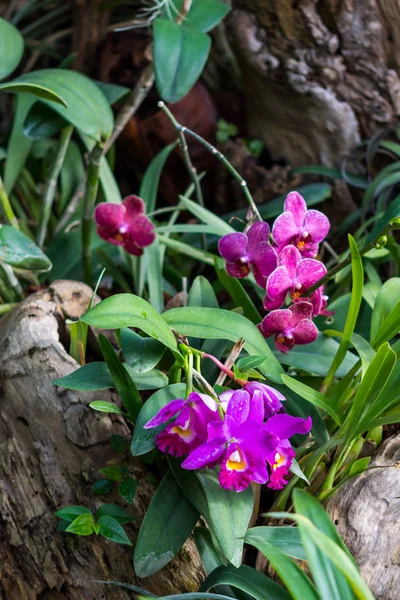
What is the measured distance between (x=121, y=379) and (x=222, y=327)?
179 mm

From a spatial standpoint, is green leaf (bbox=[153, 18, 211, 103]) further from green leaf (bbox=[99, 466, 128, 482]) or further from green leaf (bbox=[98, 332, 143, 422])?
green leaf (bbox=[99, 466, 128, 482])

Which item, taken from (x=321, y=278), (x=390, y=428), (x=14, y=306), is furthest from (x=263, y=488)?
(x=14, y=306)

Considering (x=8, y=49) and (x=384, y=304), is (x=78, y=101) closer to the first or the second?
(x=8, y=49)

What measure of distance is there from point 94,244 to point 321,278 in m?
0.79

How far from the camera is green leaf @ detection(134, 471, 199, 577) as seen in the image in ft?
2.76

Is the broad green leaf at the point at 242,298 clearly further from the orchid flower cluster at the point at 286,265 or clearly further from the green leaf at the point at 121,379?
the green leaf at the point at 121,379

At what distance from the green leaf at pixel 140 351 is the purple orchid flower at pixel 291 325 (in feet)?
0.58

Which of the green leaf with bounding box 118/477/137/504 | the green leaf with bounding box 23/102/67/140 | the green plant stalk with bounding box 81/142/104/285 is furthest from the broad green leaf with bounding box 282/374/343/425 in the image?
the green leaf with bounding box 23/102/67/140

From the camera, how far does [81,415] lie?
1033 mm

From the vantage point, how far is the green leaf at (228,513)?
80 centimetres

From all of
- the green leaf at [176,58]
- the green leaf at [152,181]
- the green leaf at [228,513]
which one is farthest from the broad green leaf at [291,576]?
the green leaf at [152,181]

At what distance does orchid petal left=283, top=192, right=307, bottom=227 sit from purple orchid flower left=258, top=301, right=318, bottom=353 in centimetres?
15

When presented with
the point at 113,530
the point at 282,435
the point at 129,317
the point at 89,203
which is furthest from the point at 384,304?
the point at 89,203

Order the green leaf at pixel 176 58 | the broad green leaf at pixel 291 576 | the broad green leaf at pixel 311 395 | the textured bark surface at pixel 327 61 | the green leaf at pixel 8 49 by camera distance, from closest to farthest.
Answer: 1. the broad green leaf at pixel 291 576
2. the broad green leaf at pixel 311 395
3. the green leaf at pixel 176 58
4. the green leaf at pixel 8 49
5. the textured bark surface at pixel 327 61
